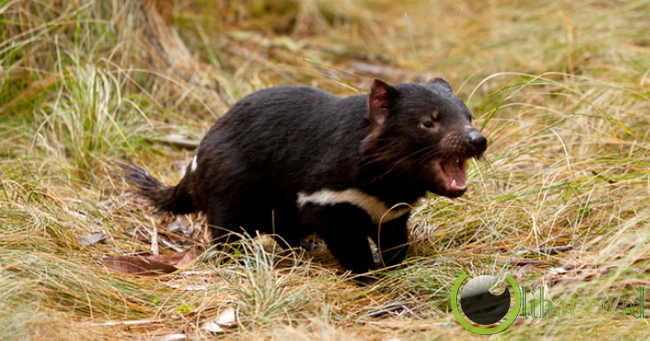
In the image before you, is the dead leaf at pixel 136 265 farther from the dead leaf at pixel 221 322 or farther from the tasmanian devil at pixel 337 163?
the dead leaf at pixel 221 322

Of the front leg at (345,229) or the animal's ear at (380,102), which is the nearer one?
the animal's ear at (380,102)

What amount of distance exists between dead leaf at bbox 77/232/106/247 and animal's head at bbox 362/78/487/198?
1.49 m

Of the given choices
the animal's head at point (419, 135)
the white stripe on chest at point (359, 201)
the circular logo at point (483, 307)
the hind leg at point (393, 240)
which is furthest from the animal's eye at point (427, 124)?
the circular logo at point (483, 307)

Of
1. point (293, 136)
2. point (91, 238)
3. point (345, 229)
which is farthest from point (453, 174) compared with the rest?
point (91, 238)

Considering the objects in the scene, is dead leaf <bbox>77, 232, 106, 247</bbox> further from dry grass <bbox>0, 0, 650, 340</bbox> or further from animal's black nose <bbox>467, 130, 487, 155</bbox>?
animal's black nose <bbox>467, 130, 487, 155</bbox>

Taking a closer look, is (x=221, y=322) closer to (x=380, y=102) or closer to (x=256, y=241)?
(x=380, y=102)

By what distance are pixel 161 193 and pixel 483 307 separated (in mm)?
2021

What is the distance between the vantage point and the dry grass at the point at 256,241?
102 inches

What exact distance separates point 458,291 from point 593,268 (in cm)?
60

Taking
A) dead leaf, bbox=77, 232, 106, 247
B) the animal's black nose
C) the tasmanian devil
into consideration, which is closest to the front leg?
the tasmanian devil

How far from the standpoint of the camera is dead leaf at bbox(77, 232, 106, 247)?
3.38 metres

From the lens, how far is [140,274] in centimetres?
319

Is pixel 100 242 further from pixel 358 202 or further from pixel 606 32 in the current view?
pixel 606 32

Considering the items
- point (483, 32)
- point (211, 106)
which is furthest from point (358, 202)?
point (483, 32)
